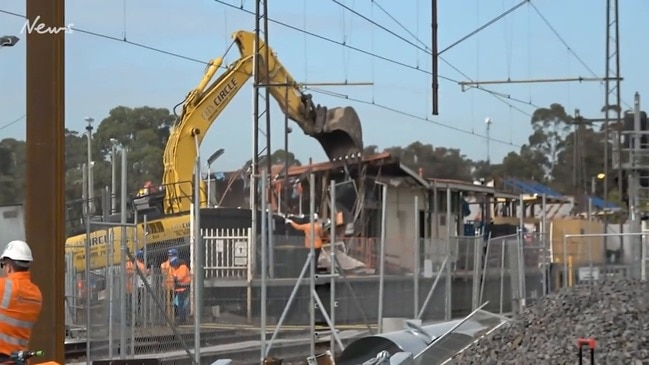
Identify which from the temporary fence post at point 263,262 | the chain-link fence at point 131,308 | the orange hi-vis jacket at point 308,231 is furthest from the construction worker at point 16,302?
the orange hi-vis jacket at point 308,231

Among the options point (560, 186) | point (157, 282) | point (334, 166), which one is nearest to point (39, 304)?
point (157, 282)

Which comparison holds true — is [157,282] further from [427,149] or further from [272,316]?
[427,149]

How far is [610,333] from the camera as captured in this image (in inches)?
660

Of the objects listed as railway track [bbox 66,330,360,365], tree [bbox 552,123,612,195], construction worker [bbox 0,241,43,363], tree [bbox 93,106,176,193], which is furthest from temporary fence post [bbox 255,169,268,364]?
tree [bbox 552,123,612,195]

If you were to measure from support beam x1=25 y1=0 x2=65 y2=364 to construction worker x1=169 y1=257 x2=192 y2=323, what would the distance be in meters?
6.47

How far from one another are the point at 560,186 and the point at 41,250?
6991 centimetres

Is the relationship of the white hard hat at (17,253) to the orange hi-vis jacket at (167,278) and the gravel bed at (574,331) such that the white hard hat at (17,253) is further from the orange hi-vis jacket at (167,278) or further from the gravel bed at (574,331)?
the gravel bed at (574,331)

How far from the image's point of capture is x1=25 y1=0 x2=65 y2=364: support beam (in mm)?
9500

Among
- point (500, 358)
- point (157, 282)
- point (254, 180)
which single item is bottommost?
point (500, 358)

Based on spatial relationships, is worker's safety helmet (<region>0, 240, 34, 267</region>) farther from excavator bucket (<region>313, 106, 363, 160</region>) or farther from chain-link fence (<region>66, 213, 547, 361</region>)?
excavator bucket (<region>313, 106, 363, 160</region>)

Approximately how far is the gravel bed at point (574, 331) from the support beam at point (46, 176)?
25.6 ft

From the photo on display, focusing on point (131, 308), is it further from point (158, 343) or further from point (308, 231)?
point (308, 231)

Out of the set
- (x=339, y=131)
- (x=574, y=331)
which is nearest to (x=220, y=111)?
(x=339, y=131)

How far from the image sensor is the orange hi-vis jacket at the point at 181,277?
1619cm
